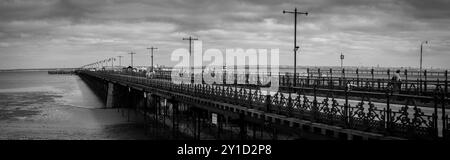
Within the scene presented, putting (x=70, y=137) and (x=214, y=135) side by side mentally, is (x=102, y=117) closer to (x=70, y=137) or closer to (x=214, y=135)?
(x=70, y=137)

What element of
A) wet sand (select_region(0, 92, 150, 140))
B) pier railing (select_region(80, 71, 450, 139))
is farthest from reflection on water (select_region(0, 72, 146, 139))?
pier railing (select_region(80, 71, 450, 139))

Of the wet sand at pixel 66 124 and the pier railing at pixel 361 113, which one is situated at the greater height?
the pier railing at pixel 361 113

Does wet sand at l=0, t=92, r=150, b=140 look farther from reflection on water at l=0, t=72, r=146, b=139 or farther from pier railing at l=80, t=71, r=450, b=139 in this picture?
pier railing at l=80, t=71, r=450, b=139

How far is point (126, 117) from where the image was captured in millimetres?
58156

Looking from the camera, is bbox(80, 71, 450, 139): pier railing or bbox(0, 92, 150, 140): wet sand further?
bbox(0, 92, 150, 140): wet sand

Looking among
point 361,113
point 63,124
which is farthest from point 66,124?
point 361,113

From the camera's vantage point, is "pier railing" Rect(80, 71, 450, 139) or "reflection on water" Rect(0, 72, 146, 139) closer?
"pier railing" Rect(80, 71, 450, 139)

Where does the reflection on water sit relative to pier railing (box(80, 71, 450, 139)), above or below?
below

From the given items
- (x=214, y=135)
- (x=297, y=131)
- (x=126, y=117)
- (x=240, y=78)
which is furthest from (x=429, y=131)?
(x=126, y=117)

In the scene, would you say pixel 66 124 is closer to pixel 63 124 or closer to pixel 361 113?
pixel 63 124

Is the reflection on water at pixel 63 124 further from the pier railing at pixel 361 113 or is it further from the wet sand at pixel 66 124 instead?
the pier railing at pixel 361 113

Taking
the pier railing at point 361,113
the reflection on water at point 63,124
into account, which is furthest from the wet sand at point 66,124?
the pier railing at point 361,113
